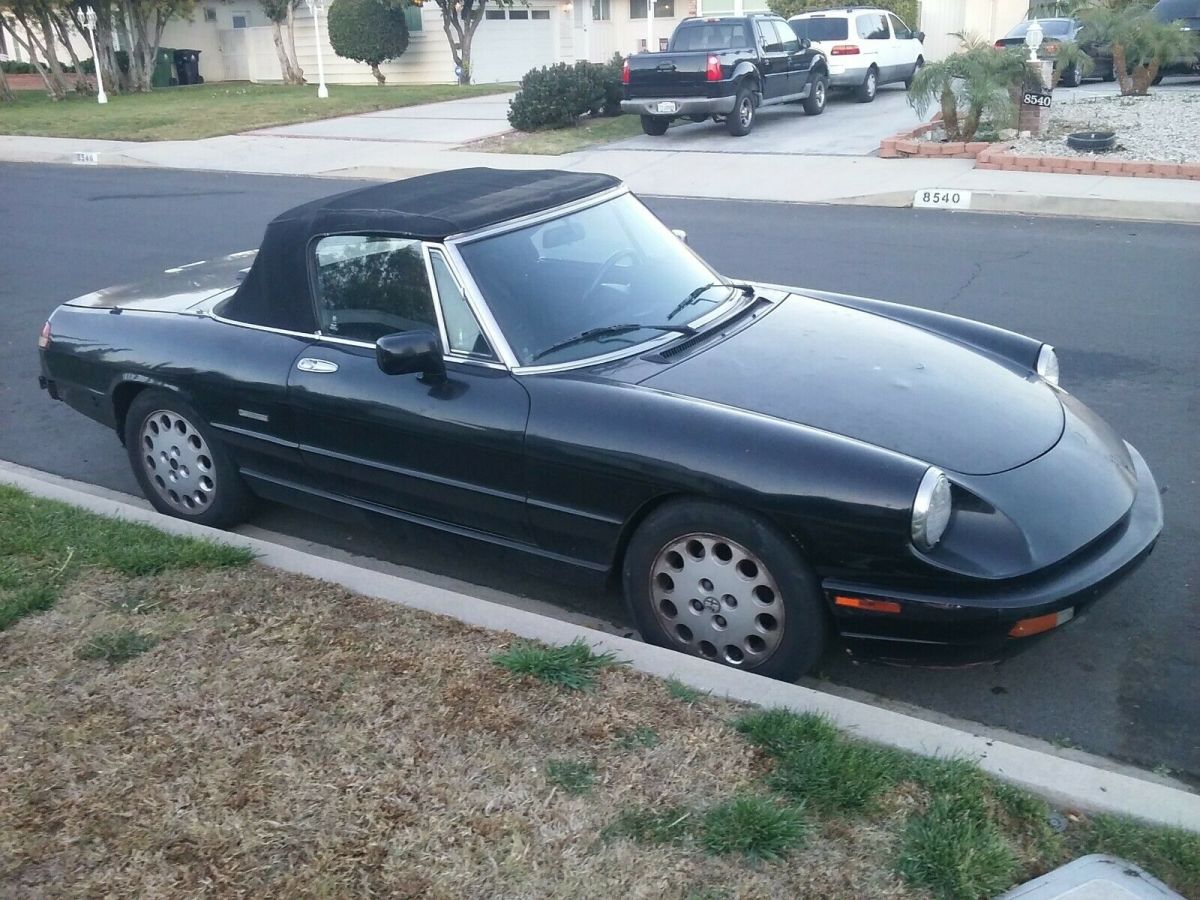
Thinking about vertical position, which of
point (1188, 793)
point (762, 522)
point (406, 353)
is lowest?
point (1188, 793)

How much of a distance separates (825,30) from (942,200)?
1000 cm

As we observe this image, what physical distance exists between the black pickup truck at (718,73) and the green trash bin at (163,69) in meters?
23.8

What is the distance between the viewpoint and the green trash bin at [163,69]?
3666 cm

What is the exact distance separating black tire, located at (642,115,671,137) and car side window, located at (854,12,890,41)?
17.1 ft

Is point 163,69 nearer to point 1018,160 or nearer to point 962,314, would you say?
point 1018,160

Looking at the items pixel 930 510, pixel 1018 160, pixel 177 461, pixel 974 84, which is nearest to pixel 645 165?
pixel 974 84

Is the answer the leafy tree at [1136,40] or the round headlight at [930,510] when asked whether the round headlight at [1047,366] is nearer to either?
the round headlight at [930,510]

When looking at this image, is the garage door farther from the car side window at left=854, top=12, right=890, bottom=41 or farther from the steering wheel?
the steering wheel

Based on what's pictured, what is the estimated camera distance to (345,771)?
306 cm

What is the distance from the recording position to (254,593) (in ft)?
13.4

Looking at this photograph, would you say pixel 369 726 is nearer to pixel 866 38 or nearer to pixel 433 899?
pixel 433 899

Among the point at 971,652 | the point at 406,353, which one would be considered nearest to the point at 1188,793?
the point at 971,652

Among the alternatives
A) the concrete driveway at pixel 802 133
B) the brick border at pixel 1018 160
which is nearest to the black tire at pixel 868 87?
the concrete driveway at pixel 802 133

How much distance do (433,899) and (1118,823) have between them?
1.63 meters
